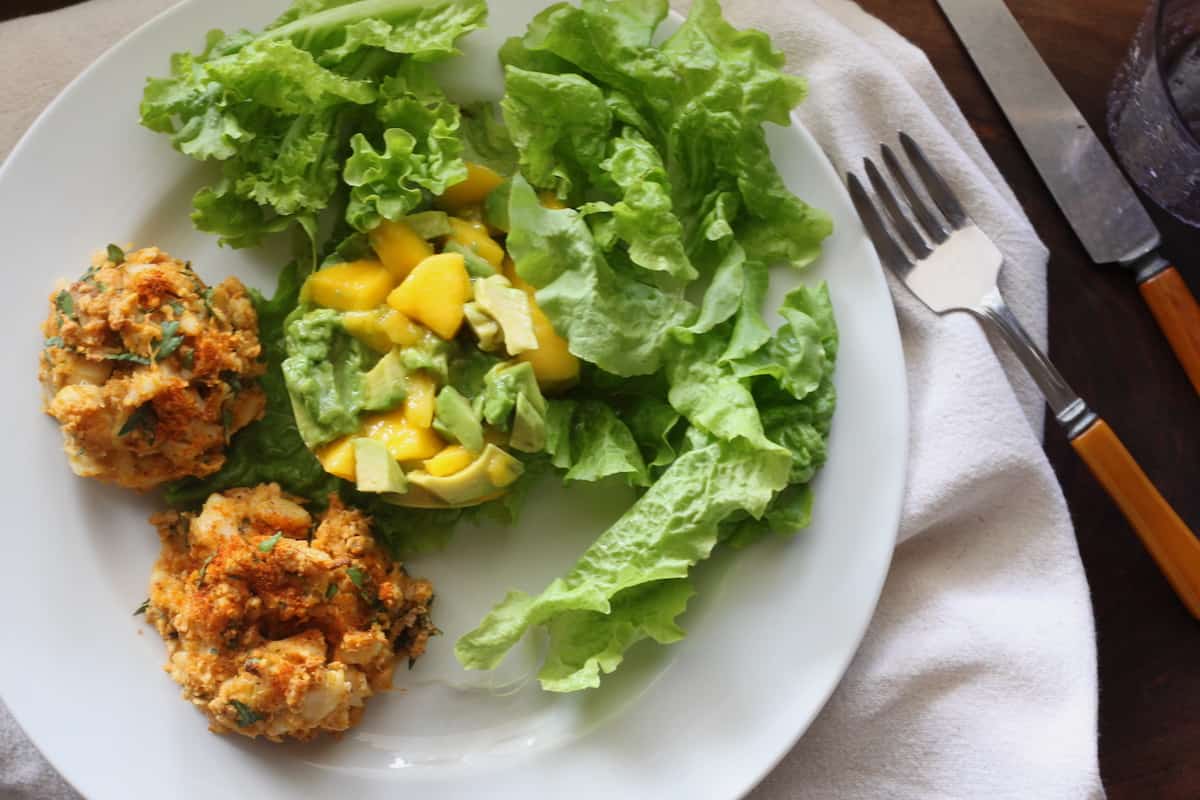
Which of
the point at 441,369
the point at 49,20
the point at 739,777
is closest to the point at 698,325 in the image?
the point at 441,369

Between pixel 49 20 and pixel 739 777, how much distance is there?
2736 millimetres

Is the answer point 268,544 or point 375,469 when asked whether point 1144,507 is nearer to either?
point 375,469

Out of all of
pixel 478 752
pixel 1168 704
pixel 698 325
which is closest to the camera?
pixel 698 325

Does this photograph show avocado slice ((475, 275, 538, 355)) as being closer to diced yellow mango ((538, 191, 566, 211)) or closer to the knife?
diced yellow mango ((538, 191, 566, 211))

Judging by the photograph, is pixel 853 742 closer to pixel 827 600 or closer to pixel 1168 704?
pixel 827 600

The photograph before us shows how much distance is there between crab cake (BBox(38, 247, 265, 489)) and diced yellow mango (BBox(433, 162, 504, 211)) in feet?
1.99

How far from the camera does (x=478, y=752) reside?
2.65m

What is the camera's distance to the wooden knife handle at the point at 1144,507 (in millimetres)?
2691

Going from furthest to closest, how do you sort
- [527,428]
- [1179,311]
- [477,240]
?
[1179,311], [477,240], [527,428]

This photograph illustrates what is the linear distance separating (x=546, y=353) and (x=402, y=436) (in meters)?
0.39

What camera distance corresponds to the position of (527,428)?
2.42m

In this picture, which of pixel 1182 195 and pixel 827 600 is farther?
pixel 1182 195

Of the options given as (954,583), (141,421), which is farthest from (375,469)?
(954,583)

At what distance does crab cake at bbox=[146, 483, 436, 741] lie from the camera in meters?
2.31
